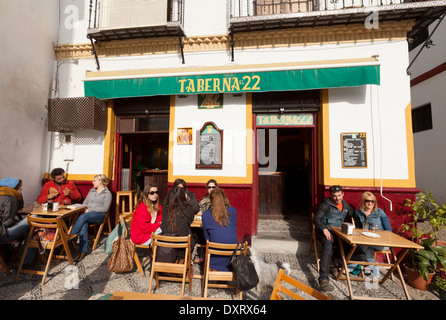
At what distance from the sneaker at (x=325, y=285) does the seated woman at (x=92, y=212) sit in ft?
15.1

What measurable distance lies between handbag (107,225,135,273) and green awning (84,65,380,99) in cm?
349

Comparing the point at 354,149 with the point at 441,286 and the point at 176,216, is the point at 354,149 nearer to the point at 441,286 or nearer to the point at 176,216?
the point at 441,286

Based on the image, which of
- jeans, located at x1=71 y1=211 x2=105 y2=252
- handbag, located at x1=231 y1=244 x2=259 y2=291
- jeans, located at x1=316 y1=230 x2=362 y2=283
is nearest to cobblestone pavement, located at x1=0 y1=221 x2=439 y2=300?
jeans, located at x1=316 y1=230 x2=362 y2=283

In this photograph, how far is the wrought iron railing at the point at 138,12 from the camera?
5398 millimetres

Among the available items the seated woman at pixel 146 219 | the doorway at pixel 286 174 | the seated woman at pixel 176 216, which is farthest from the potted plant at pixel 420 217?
the seated woman at pixel 146 219

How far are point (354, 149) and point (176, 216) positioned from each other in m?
4.22

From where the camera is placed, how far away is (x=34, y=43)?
18.2 feet

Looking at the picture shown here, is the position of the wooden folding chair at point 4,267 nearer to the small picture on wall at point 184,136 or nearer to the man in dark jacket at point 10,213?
the man in dark jacket at point 10,213

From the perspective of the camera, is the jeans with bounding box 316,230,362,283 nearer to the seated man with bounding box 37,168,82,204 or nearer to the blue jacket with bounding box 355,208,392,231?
the blue jacket with bounding box 355,208,392,231
